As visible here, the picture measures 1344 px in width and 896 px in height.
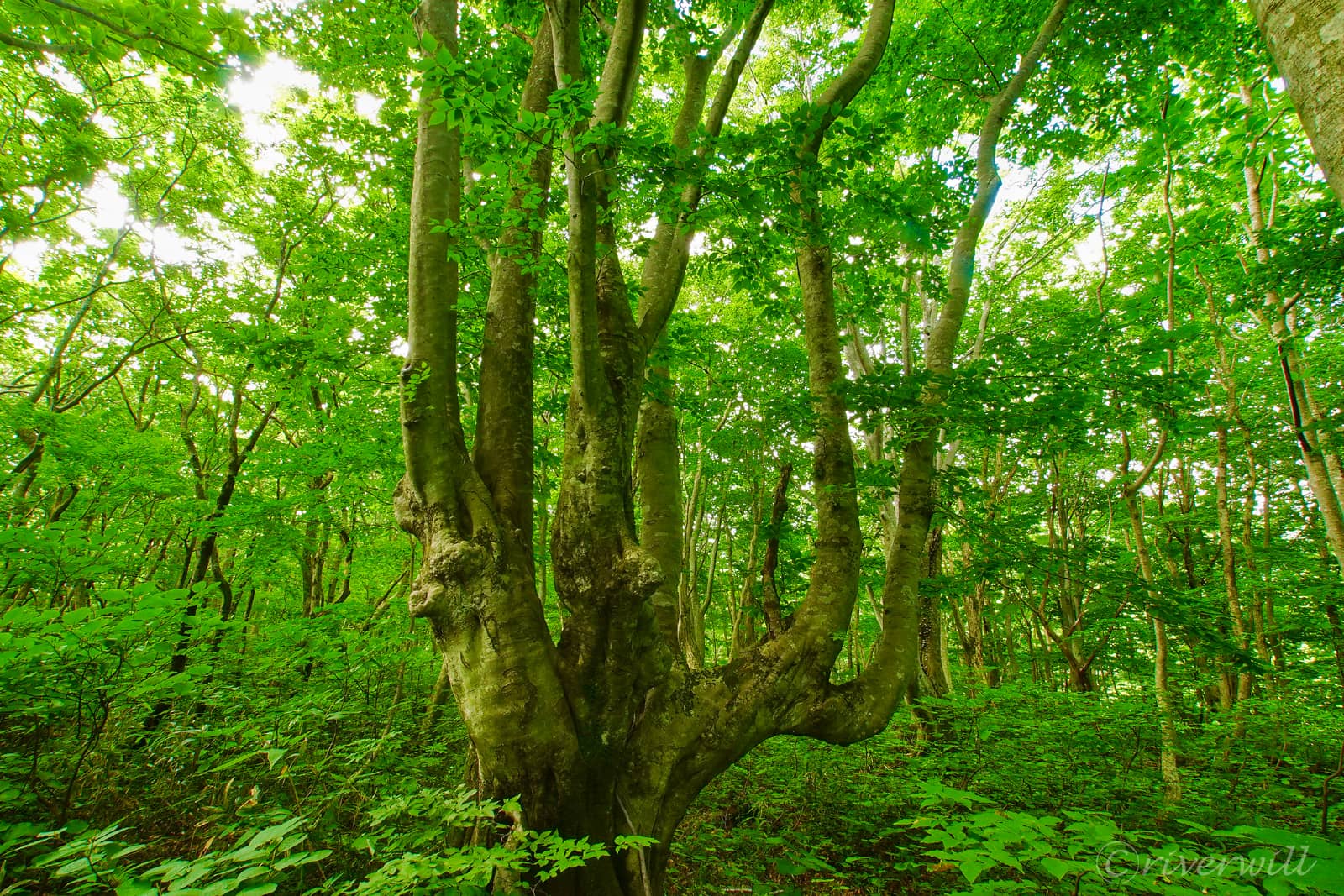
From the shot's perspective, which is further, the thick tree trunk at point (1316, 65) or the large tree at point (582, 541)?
the large tree at point (582, 541)

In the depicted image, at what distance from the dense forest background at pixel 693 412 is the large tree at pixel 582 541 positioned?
4.9 inches

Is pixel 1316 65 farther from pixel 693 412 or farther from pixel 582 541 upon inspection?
pixel 693 412

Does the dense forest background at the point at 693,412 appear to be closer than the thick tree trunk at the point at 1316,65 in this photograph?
No

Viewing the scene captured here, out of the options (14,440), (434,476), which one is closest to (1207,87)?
(434,476)

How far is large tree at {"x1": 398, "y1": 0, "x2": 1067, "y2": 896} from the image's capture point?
2.48 m

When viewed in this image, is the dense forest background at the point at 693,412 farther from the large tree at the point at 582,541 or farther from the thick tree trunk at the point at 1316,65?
the thick tree trunk at the point at 1316,65

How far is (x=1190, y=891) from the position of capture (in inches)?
64.1

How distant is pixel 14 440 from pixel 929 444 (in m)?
11.6

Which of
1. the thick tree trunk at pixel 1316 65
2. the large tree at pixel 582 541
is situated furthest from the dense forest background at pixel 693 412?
the thick tree trunk at pixel 1316 65

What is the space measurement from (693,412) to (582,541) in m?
2.90

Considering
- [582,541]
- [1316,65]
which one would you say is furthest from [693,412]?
[1316,65]

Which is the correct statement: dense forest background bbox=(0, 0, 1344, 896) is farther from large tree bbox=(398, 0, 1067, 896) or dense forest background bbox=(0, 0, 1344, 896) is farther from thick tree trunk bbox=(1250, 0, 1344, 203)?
thick tree trunk bbox=(1250, 0, 1344, 203)

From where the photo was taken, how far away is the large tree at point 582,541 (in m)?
2.48

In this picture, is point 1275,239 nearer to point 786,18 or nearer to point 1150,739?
point 1150,739
